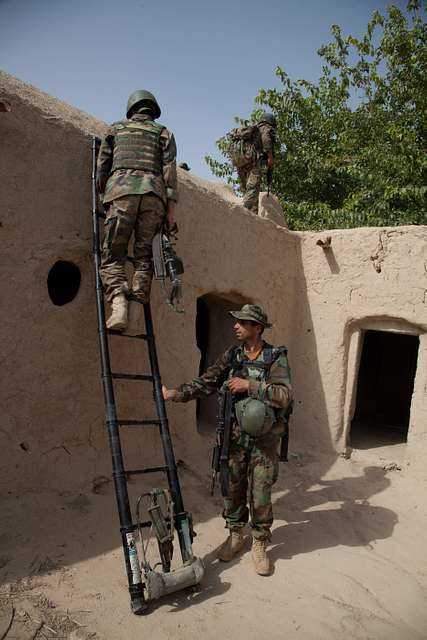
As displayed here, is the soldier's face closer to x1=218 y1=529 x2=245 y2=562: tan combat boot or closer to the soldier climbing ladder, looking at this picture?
the soldier climbing ladder

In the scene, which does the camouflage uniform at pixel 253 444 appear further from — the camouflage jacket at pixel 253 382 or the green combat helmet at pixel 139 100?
the green combat helmet at pixel 139 100

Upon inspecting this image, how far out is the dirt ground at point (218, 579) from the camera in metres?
2.69

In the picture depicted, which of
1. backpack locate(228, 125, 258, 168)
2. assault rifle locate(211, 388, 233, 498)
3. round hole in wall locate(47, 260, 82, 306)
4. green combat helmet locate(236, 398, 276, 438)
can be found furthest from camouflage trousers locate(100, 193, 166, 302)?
backpack locate(228, 125, 258, 168)

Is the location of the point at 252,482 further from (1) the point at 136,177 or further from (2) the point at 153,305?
(1) the point at 136,177

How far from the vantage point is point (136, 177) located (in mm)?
3498

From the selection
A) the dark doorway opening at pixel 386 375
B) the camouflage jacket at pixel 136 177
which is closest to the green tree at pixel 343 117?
the dark doorway opening at pixel 386 375

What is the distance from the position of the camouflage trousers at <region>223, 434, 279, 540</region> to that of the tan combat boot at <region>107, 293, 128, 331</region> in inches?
48.1

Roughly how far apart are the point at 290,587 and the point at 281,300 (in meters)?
3.82

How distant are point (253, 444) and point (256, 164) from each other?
192 inches

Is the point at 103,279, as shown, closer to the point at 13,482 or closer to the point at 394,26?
the point at 13,482

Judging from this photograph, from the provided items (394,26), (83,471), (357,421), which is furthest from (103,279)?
(394,26)

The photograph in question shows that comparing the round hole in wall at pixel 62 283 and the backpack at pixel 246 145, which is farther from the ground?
the backpack at pixel 246 145

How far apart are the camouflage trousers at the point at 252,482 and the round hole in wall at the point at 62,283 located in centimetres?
188

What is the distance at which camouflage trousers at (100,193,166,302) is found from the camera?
346 centimetres
